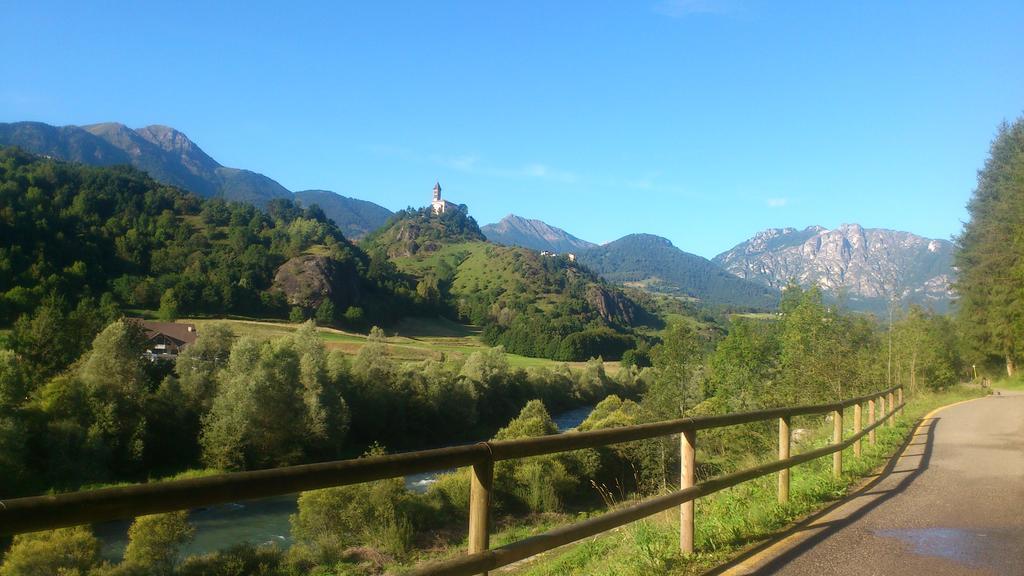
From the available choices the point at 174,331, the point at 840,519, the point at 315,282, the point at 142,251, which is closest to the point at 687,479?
the point at 840,519

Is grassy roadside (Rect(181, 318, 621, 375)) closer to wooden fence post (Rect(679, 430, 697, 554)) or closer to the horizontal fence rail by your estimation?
wooden fence post (Rect(679, 430, 697, 554))

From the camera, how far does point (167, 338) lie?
54.4 metres

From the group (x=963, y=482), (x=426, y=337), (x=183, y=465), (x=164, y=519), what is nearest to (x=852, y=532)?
(x=963, y=482)

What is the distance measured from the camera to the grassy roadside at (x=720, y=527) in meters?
5.37

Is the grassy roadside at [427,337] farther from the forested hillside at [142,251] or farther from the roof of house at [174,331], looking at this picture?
the roof of house at [174,331]

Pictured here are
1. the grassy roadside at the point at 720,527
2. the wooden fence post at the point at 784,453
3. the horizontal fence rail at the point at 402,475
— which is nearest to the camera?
the horizontal fence rail at the point at 402,475

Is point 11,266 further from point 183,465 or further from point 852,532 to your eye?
point 852,532

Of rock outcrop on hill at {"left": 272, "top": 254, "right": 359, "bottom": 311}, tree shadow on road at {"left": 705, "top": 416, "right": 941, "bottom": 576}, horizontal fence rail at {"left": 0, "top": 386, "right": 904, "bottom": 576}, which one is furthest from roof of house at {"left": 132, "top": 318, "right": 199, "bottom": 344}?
horizontal fence rail at {"left": 0, "top": 386, "right": 904, "bottom": 576}

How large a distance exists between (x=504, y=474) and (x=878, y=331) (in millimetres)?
23466

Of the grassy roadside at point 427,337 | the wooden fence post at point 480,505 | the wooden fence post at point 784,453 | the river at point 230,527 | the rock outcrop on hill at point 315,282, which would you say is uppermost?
the rock outcrop on hill at point 315,282

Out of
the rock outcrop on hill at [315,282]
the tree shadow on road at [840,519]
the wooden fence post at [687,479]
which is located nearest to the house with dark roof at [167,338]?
the rock outcrop on hill at [315,282]

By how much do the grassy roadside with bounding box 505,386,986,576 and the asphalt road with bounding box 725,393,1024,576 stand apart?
28cm

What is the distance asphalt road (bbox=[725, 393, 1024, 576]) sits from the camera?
538cm

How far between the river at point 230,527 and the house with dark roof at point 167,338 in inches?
775
